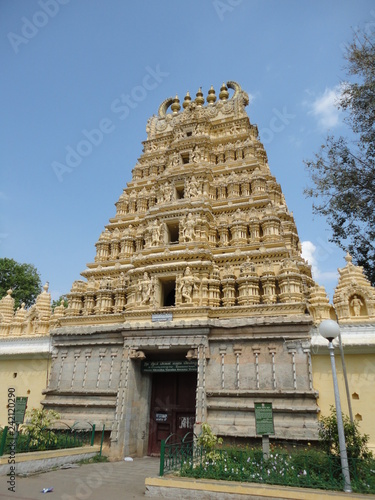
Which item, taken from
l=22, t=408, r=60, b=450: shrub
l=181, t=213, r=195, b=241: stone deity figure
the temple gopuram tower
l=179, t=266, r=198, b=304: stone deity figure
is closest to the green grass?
the temple gopuram tower

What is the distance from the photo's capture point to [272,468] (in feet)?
31.7

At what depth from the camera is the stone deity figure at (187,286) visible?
17341 mm

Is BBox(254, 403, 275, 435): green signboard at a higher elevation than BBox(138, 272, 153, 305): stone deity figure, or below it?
below

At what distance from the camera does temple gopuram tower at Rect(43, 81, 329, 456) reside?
14914mm

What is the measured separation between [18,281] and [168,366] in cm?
2711

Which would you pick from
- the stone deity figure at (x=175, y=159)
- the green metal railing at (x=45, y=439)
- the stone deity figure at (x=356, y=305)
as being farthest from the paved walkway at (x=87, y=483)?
the stone deity figure at (x=175, y=159)

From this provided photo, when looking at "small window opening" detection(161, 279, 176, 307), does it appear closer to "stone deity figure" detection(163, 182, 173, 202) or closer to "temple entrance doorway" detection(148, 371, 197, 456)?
"temple entrance doorway" detection(148, 371, 197, 456)

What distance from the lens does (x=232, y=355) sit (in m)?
15.7

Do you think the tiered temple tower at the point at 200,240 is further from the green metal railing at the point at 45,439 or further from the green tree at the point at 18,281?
the green tree at the point at 18,281

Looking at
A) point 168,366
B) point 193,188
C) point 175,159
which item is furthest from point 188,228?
point 168,366

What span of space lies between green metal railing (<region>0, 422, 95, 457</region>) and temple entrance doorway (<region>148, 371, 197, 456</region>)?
3.13 metres

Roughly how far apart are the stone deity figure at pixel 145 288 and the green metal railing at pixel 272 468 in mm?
8033

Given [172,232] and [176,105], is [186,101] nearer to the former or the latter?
[176,105]

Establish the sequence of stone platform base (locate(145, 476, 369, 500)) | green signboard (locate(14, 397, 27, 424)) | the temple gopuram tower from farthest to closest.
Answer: the temple gopuram tower < green signboard (locate(14, 397, 27, 424)) < stone platform base (locate(145, 476, 369, 500))
